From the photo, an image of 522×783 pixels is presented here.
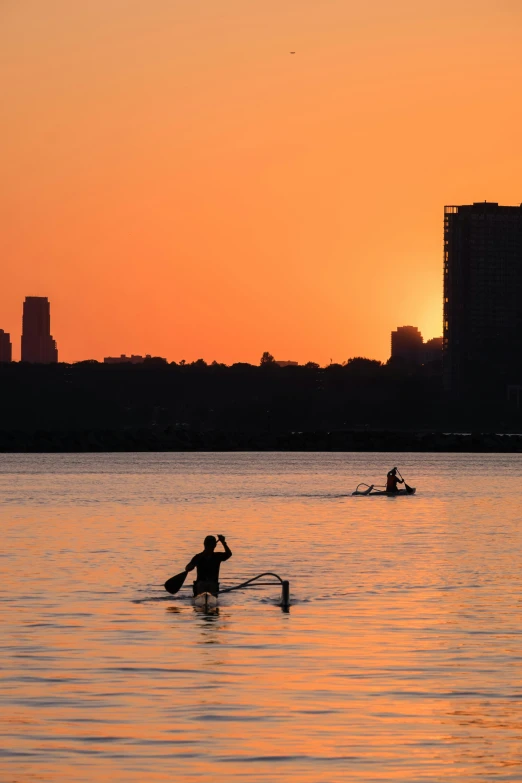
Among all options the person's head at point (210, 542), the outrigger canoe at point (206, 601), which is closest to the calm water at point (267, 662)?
the outrigger canoe at point (206, 601)

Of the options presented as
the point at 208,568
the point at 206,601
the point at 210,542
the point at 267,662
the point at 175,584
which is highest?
the point at 210,542

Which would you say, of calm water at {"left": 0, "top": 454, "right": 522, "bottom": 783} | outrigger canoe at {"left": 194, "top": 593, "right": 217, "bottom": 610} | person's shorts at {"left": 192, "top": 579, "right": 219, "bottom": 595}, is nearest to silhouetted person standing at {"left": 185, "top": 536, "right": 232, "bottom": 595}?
person's shorts at {"left": 192, "top": 579, "right": 219, "bottom": 595}

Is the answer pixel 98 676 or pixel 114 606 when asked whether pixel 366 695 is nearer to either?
pixel 98 676

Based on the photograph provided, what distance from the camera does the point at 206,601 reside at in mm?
37281

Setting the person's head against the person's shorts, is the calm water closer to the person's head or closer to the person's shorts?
the person's shorts

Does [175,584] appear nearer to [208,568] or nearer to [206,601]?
[206,601]

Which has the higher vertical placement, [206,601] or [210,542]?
[210,542]

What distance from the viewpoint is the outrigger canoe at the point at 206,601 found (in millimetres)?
37312

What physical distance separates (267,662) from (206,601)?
907 centimetres

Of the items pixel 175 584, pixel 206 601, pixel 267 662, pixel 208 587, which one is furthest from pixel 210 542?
pixel 267 662

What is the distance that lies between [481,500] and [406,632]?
77.1 metres

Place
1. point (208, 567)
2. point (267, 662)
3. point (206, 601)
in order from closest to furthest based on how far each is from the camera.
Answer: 1. point (267, 662)
2. point (208, 567)
3. point (206, 601)

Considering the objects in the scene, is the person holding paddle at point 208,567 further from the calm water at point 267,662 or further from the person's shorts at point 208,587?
the calm water at point 267,662

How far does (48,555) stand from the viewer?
5425cm
